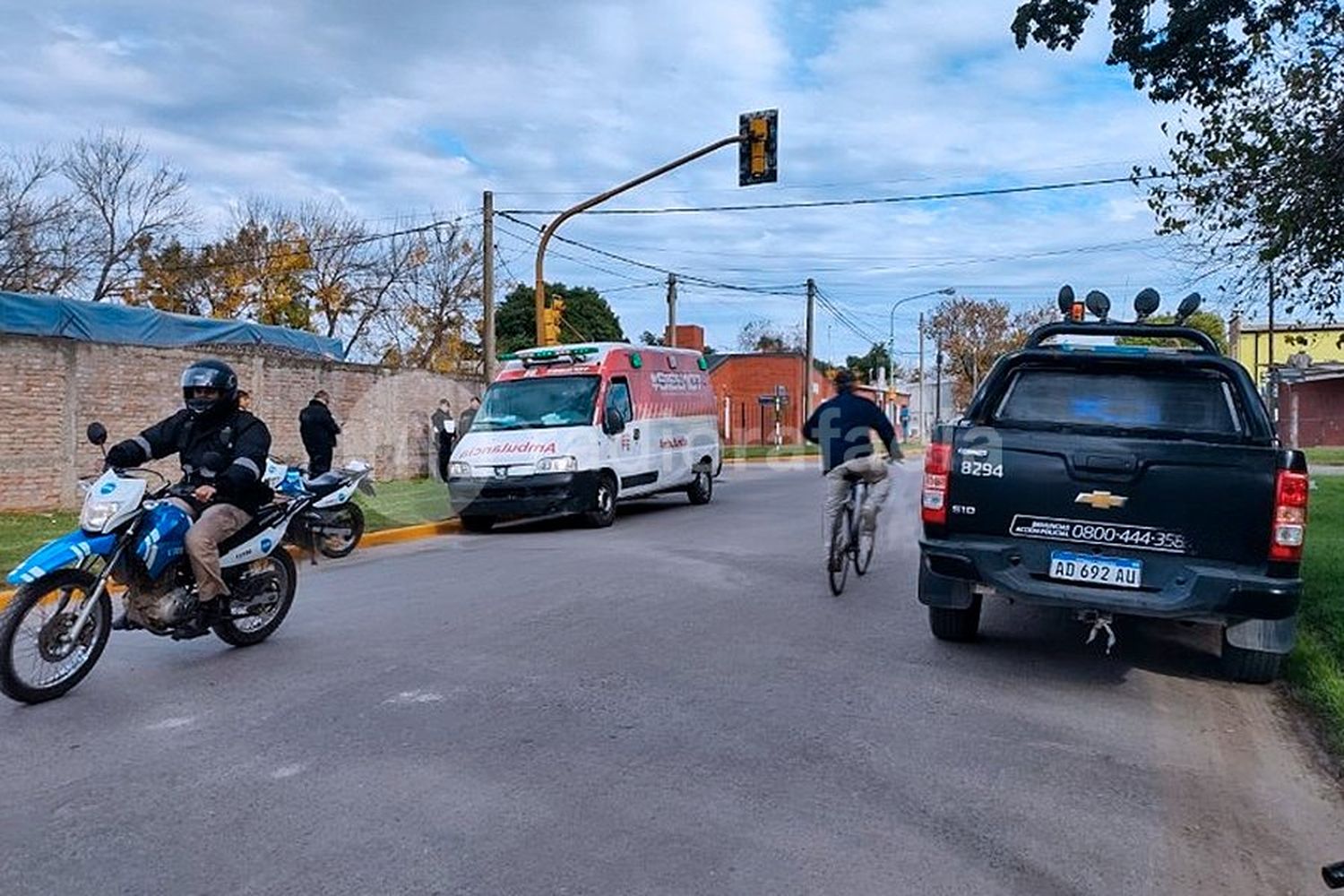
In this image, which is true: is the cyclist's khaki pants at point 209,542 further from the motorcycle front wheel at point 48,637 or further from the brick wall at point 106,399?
the brick wall at point 106,399

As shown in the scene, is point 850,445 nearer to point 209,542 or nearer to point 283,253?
point 209,542

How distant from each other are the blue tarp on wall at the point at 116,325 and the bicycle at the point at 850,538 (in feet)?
36.9

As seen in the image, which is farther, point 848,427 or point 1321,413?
point 1321,413

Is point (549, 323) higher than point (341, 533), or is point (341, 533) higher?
point (549, 323)

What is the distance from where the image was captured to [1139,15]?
408 inches

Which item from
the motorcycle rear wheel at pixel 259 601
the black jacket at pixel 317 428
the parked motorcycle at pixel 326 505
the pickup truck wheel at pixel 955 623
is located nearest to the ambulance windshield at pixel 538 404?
the black jacket at pixel 317 428

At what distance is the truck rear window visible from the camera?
6453 mm

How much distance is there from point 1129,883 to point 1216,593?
2.51 metres

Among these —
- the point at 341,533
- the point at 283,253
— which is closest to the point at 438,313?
the point at 283,253

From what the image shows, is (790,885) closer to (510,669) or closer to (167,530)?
(510,669)

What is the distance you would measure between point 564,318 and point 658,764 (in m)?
49.8

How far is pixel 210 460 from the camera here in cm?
607

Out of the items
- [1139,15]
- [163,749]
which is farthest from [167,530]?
[1139,15]

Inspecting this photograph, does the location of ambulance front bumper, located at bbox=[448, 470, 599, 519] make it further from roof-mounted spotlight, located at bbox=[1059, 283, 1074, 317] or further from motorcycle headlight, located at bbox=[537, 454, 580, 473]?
roof-mounted spotlight, located at bbox=[1059, 283, 1074, 317]
